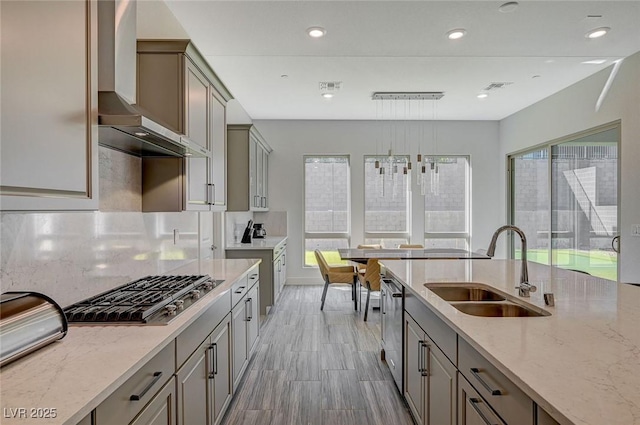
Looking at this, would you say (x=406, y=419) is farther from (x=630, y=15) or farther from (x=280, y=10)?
(x=630, y=15)

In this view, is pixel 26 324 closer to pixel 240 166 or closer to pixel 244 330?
pixel 244 330

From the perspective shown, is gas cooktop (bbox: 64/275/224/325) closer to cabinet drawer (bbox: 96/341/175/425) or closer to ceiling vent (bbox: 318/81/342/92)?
cabinet drawer (bbox: 96/341/175/425)

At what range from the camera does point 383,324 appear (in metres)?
3.24

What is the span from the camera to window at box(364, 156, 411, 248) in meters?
6.80

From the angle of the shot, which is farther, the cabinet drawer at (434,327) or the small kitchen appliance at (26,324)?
the cabinet drawer at (434,327)

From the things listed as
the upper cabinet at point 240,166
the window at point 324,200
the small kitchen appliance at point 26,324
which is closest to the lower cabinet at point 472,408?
the small kitchen appliance at point 26,324

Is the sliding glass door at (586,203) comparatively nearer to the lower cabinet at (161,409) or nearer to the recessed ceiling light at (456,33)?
the recessed ceiling light at (456,33)

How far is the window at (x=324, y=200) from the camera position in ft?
22.4

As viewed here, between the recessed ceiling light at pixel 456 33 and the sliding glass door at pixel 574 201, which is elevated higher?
the recessed ceiling light at pixel 456 33

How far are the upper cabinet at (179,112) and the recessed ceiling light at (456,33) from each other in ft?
6.93

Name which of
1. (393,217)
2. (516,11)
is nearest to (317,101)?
(393,217)

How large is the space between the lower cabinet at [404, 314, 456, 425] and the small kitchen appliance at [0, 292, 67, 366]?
1.53m

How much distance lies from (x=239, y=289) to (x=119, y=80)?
64.4 inches

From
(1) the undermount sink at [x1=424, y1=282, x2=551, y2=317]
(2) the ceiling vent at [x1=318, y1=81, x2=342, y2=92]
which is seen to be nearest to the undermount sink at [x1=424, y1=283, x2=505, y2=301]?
(1) the undermount sink at [x1=424, y1=282, x2=551, y2=317]
